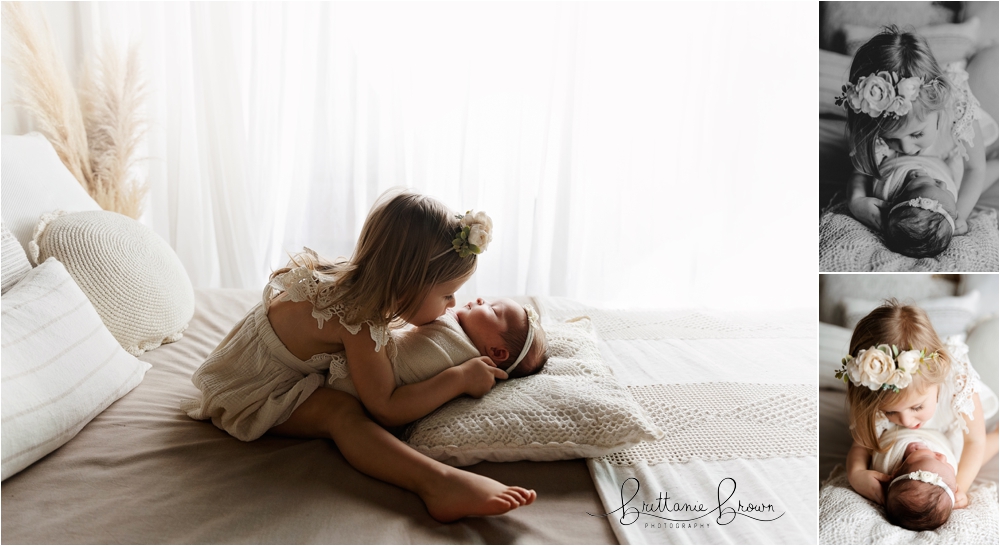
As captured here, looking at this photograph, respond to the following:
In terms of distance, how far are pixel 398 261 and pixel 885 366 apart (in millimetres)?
778

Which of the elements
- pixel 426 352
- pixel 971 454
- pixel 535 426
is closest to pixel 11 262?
pixel 426 352

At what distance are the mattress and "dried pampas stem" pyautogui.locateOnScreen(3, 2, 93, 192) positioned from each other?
57.2 inches

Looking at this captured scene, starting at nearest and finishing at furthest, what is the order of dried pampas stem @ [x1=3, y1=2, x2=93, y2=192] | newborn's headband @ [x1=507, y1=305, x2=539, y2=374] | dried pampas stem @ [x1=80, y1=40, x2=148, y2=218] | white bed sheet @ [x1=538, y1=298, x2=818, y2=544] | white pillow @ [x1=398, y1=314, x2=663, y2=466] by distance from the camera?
white bed sheet @ [x1=538, y1=298, x2=818, y2=544] → white pillow @ [x1=398, y1=314, x2=663, y2=466] → newborn's headband @ [x1=507, y1=305, x2=539, y2=374] → dried pampas stem @ [x1=3, y1=2, x2=93, y2=192] → dried pampas stem @ [x1=80, y1=40, x2=148, y2=218]

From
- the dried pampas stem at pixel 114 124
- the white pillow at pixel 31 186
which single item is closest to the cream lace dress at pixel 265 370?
the white pillow at pixel 31 186

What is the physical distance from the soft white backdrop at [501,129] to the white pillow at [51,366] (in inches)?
60.6

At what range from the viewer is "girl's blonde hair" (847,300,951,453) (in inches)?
34.4

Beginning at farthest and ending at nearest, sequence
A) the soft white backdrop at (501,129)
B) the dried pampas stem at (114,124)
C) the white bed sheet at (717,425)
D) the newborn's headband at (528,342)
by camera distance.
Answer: the soft white backdrop at (501,129), the dried pampas stem at (114,124), the newborn's headband at (528,342), the white bed sheet at (717,425)

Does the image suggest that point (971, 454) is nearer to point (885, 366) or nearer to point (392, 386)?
point (885, 366)

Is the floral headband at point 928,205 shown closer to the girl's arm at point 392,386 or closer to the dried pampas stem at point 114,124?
the girl's arm at point 392,386

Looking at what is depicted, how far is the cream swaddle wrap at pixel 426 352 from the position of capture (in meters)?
1.18

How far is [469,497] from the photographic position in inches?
36.5

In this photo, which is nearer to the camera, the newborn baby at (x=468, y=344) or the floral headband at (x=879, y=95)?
the floral headband at (x=879, y=95)

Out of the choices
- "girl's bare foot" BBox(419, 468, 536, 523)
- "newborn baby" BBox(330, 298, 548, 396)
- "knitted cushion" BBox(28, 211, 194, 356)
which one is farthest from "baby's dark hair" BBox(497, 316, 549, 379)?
"knitted cushion" BBox(28, 211, 194, 356)

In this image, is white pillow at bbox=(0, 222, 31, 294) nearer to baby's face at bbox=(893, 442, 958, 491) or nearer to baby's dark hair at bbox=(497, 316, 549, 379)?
baby's dark hair at bbox=(497, 316, 549, 379)
